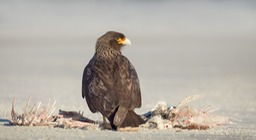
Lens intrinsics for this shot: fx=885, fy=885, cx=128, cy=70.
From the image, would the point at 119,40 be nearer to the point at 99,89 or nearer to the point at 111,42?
the point at 111,42

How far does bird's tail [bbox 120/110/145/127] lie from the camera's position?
1061cm

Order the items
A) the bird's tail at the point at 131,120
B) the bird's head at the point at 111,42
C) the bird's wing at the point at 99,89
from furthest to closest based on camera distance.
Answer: the bird's head at the point at 111,42 → the bird's wing at the point at 99,89 → the bird's tail at the point at 131,120

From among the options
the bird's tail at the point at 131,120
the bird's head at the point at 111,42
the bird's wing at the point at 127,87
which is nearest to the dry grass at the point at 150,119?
the bird's tail at the point at 131,120

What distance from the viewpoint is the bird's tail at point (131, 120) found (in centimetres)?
1061

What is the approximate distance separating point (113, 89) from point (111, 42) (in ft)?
3.69

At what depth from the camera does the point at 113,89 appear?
10.9m

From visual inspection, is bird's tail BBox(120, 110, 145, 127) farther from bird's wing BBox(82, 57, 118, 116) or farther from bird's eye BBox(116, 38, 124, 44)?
bird's eye BBox(116, 38, 124, 44)

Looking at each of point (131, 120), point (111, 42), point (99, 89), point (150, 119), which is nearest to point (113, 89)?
point (99, 89)

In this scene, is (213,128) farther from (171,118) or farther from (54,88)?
(54,88)

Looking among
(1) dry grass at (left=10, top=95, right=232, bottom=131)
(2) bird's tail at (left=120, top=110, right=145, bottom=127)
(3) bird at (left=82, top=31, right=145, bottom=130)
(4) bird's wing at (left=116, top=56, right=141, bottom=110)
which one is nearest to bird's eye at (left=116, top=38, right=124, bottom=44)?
(3) bird at (left=82, top=31, right=145, bottom=130)

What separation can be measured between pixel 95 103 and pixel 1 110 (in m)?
2.65

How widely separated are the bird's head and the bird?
0.02 m

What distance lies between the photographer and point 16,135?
9.72m

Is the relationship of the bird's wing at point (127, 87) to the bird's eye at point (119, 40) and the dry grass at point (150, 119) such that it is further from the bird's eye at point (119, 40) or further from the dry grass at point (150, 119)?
the bird's eye at point (119, 40)
